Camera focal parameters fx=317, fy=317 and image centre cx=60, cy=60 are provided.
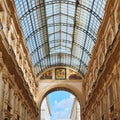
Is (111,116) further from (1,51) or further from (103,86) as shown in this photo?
(1,51)

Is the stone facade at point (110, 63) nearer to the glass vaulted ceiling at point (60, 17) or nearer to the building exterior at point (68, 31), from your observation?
the building exterior at point (68, 31)

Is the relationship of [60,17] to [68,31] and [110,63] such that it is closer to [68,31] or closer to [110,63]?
[68,31]

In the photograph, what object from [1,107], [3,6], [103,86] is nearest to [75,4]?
[103,86]

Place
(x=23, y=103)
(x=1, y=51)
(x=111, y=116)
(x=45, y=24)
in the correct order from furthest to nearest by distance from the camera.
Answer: (x=45, y=24)
(x=23, y=103)
(x=111, y=116)
(x=1, y=51)

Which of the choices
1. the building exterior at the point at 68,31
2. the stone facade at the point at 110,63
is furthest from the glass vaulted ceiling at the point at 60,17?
the stone facade at the point at 110,63

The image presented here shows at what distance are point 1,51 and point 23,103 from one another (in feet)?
51.4

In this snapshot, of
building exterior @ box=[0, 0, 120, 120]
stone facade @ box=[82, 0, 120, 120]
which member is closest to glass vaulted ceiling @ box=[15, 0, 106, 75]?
building exterior @ box=[0, 0, 120, 120]

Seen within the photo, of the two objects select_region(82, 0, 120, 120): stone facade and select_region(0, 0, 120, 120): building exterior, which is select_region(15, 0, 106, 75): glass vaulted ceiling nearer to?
select_region(0, 0, 120, 120): building exterior

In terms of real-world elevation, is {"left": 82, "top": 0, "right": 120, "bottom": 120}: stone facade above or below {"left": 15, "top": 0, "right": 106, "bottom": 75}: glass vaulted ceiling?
below

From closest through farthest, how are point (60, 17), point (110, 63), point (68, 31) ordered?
point (110, 63) < point (60, 17) < point (68, 31)

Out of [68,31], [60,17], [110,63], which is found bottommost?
[110,63]

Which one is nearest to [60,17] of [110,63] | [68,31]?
Answer: [68,31]

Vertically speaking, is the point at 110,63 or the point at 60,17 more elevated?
the point at 60,17

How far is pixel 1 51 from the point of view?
23.8m
